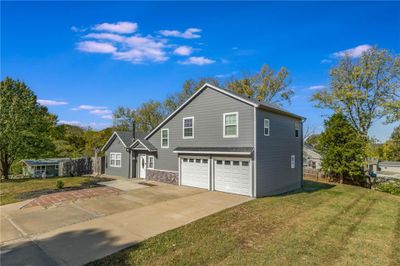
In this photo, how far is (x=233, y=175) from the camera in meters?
13.6

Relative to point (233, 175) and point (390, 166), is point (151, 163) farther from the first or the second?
point (390, 166)

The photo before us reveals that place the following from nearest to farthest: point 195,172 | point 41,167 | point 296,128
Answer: point 195,172 < point 296,128 < point 41,167

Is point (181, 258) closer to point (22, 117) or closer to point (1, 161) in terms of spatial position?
point (22, 117)

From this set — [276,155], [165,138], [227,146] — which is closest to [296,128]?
[276,155]

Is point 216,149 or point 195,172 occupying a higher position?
point 216,149

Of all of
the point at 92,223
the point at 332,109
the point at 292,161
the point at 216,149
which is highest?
the point at 332,109

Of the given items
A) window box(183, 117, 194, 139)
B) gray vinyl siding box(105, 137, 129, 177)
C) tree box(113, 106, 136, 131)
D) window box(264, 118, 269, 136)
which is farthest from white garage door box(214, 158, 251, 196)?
tree box(113, 106, 136, 131)

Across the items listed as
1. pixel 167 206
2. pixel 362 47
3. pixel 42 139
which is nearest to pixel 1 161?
pixel 42 139

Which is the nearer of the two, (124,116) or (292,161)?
(292,161)

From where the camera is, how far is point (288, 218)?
9172 millimetres

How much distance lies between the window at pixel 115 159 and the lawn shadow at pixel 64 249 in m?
14.9

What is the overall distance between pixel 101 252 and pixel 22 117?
53.1 feet

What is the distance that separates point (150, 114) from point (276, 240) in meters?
37.6

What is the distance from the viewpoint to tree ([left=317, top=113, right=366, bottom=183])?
2092 cm
